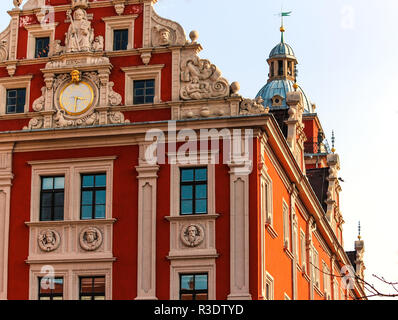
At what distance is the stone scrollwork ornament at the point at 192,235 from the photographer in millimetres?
35781

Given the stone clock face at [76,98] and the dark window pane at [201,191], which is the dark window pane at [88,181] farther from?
the dark window pane at [201,191]

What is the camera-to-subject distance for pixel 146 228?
36.3 metres

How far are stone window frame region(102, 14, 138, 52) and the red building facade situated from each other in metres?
0.05

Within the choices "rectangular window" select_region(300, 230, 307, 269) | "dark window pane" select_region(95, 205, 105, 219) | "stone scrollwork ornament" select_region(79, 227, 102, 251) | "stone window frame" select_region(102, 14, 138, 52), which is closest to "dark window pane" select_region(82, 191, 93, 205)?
"dark window pane" select_region(95, 205, 105, 219)

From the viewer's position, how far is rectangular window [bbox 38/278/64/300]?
Answer: 120ft

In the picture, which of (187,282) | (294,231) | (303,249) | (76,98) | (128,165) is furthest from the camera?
(303,249)

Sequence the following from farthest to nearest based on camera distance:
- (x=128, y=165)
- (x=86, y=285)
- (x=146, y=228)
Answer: (x=128, y=165) → (x=86, y=285) → (x=146, y=228)

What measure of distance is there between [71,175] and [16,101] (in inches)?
153

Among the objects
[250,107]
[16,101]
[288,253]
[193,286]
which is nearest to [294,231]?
[288,253]

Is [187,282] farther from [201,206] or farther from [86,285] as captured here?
[86,285]

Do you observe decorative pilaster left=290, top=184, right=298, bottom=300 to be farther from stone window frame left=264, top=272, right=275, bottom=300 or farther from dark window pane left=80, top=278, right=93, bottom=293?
dark window pane left=80, top=278, right=93, bottom=293

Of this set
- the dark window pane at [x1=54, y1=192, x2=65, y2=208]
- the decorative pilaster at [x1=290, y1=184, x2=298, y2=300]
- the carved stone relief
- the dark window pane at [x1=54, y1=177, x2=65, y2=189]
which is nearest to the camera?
the dark window pane at [x1=54, y1=192, x2=65, y2=208]

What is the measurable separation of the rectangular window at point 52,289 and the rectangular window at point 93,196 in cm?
246

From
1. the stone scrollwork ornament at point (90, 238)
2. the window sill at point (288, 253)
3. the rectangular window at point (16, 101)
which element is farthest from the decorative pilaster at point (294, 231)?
the rectangular window at point (16, 101)
